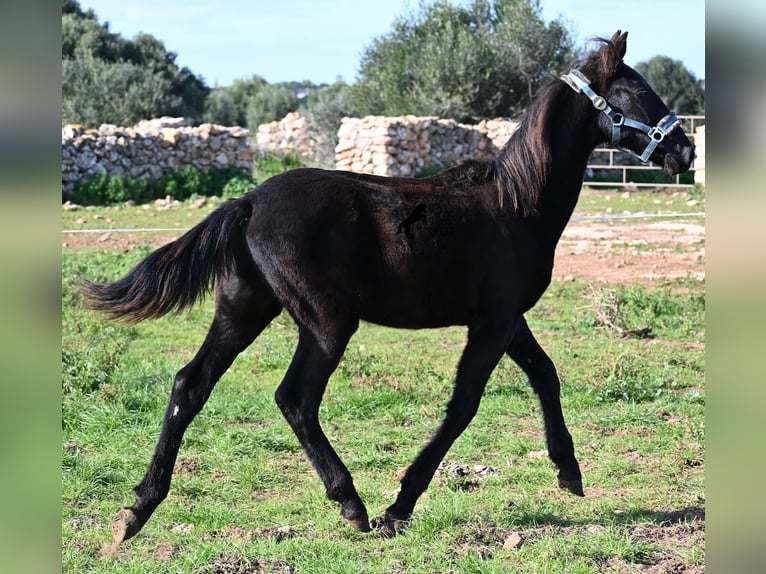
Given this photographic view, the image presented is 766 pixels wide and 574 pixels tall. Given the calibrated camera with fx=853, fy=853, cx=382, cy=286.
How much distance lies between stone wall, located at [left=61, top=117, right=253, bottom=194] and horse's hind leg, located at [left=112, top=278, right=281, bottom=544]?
17.8 metres

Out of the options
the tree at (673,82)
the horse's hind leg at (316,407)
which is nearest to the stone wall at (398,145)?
the tree at (673,82)

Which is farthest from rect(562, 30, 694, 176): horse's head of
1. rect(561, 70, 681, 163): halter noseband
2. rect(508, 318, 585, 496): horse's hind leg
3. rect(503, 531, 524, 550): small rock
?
rect(503, 531, 524, 550): small rock

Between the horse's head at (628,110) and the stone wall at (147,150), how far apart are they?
18.4 metres

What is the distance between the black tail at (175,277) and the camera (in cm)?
430

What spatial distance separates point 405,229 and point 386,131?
19.0m

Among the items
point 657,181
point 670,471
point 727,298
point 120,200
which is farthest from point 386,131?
point 727,298

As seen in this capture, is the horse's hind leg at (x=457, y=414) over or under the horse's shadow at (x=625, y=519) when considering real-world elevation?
over

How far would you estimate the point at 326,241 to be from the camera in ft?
14.1

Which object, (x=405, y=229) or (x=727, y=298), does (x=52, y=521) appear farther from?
(x=405, y=229)

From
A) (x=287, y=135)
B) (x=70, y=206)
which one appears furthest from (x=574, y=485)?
(x=287, y=135)

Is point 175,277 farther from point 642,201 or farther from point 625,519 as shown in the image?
point 642,201

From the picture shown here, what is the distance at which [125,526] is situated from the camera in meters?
4.15

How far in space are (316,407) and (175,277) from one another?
3.19 ft

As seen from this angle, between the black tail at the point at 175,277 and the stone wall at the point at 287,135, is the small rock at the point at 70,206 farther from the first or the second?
the black tail at the point at 175,277
